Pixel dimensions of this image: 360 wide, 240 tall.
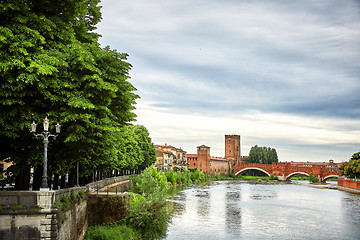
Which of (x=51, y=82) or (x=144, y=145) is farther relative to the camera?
(x=144, y=145)

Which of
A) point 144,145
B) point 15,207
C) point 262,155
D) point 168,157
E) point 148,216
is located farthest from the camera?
point 262,155

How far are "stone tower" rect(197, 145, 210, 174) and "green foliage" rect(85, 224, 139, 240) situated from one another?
4509 inches

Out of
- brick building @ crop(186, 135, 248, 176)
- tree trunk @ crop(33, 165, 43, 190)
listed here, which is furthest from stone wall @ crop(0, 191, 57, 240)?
brick building @ crop(186, 135, 248, 176)

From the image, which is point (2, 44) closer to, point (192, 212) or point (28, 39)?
point (28, 39)

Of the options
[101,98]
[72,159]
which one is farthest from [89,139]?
[72,159]

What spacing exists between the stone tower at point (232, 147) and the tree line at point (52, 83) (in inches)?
5984

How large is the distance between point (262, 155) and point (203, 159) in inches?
1279

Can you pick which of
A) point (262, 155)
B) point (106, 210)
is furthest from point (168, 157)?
point (106, 210)

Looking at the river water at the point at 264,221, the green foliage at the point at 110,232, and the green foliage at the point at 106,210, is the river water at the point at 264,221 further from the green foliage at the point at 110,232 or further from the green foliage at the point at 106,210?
the green foliage at the point at 106,210

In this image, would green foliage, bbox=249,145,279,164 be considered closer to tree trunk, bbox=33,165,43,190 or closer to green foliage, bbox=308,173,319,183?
green foliage, bbox=308,173,319,183

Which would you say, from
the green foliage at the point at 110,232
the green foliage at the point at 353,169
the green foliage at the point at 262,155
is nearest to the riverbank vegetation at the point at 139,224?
the green foliage at the point at 110,232

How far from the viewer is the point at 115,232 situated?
23.6 m

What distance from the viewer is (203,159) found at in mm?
140375

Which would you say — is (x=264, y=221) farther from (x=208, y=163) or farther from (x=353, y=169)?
(x=208, y=163)
